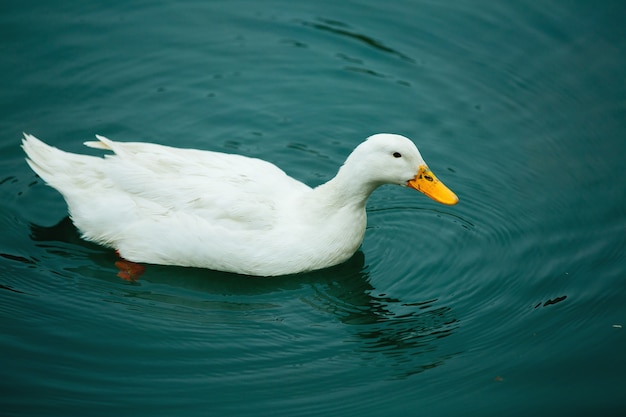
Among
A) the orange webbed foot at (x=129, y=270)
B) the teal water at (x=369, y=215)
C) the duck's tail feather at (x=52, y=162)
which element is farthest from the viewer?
the duck's tail feather at (x=52, y=162)

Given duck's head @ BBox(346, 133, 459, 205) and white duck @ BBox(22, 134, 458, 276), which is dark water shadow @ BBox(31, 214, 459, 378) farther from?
duck's head @ BBox(346, 133, 459, 205)

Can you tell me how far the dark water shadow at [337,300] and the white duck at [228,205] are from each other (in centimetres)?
13

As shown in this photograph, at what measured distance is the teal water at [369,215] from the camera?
688 centimetres

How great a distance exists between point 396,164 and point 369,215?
132 cm

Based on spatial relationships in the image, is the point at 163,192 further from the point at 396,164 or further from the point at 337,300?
the point at 396,164

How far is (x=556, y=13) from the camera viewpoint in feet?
38.8

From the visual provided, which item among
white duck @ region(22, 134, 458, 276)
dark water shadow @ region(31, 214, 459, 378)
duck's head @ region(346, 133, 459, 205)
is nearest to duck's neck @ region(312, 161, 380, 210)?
white duck @ region(22, 134, 458, 276)

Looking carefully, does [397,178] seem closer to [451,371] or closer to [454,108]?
[451,371]

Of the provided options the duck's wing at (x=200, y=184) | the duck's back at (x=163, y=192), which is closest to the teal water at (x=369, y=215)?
the duck's back at (x=163, y=192)

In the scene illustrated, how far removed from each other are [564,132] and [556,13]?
2.52m

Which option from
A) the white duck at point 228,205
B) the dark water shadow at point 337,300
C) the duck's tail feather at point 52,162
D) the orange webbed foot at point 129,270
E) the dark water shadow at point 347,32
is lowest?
the dark water shadow at point 337,300

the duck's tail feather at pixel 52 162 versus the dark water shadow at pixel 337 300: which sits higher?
the duck's tail feather at pixel 52 162

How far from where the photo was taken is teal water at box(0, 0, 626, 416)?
688 cm

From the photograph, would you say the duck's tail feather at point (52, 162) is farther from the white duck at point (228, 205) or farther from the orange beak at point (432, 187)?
the orange beak at point (432, 187)
